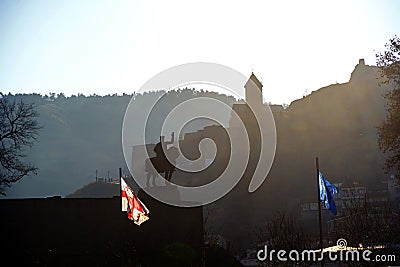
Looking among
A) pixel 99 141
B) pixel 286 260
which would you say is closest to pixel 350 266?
pixel 286 260

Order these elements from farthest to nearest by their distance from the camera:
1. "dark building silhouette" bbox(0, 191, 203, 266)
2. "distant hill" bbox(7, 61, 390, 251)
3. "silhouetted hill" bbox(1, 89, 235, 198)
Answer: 1. "silhouetted hill" bbox(1, 89, 235, 198)
2. "distant hill" bbox(7, 61, 390, 251)
3. "dark building silhouette" bbox(0, 191, 203, 266)

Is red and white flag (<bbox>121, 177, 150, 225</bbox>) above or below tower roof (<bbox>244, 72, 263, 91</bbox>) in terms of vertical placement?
below

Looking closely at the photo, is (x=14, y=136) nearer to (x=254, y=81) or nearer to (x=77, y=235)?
(x=77, y=235)

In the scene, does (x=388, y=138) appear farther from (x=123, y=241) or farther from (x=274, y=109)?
(x=274, y=109)

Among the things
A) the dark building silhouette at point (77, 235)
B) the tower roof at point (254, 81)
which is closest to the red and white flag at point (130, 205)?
the dark building silhouette at point (77, 235)

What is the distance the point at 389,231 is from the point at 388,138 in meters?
4.48

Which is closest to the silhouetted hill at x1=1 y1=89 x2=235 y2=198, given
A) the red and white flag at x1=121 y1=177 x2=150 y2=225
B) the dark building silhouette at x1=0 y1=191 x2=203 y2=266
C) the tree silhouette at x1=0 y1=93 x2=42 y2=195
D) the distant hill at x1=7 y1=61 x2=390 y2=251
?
the distant hill at x1=7 y1=61 x2=390 y2=251

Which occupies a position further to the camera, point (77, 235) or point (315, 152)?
point (315, 152)

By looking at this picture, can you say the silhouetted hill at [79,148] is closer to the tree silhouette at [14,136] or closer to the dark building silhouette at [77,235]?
the tree silhouette at [14,136]

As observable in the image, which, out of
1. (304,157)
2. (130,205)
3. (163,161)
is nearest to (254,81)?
(304,157)

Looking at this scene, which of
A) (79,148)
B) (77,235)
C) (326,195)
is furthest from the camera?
(79,148)

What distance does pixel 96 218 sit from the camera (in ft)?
69.5

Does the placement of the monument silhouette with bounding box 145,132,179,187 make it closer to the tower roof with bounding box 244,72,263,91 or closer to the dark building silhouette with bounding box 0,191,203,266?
the dark building silhouette with bounding box 0,191,203,266

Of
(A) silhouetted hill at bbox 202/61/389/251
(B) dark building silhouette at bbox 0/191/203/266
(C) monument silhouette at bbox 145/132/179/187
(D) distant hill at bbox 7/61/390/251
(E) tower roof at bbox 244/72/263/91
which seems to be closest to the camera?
(B) dark building silhouette at bbox 0/191/203/266
